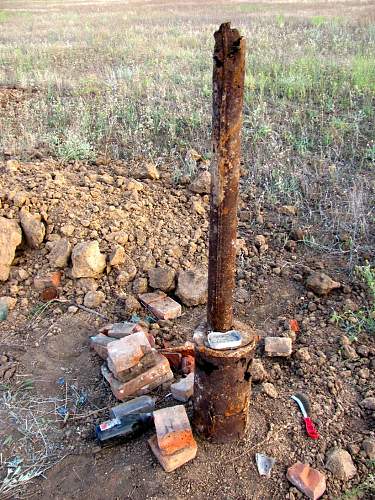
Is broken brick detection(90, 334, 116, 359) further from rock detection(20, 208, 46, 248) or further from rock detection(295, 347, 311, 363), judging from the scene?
rock detection(295, 347, 311, 363)

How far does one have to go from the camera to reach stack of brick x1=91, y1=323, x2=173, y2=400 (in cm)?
257

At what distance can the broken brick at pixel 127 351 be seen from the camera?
8.37 feet

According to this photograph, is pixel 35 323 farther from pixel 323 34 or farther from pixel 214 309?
pixel 323 34

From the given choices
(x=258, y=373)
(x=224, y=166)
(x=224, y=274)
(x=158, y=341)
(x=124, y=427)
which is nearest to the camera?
(x=224, y=166)

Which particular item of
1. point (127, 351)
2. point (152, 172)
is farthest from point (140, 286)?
point (152, 172)

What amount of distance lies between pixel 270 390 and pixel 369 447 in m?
0.54

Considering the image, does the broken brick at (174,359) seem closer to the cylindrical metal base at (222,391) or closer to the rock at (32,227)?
the cylindrical metal base at (222,391)

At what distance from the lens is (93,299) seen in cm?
325

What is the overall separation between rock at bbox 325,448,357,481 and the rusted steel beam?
2.59 ft

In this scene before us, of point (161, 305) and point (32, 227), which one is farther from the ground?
point (32, 227)

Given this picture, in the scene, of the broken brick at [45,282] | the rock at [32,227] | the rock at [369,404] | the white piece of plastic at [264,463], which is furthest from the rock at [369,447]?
the rock at [32,227]

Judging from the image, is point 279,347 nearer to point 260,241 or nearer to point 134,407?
point 134,407

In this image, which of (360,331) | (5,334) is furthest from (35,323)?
(360,331)

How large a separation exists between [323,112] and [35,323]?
436cm
